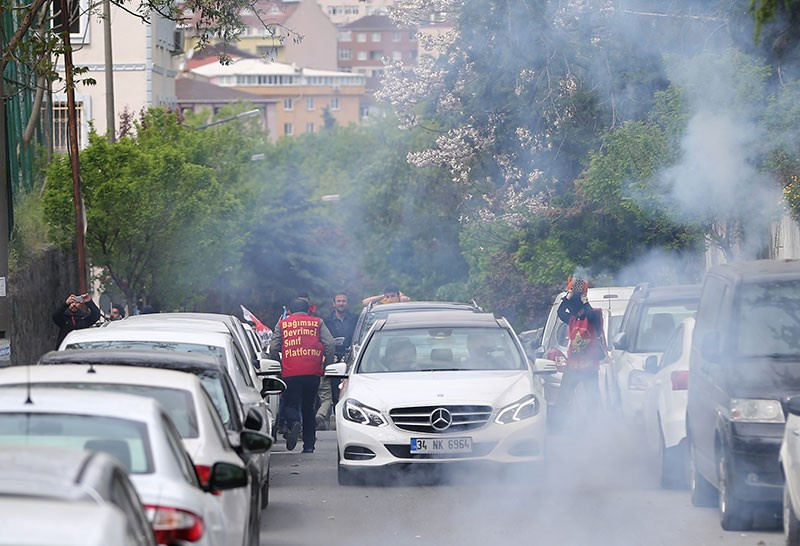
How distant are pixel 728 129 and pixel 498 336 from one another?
7345 millimetres

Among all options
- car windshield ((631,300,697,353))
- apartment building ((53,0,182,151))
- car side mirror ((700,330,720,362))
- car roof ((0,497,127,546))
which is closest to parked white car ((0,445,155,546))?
car roof ((0,497,127,546))

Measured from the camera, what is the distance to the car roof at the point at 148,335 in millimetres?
12094

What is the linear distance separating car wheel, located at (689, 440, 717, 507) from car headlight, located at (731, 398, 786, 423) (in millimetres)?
1792

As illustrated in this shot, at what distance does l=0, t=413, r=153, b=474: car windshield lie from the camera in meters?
6.61

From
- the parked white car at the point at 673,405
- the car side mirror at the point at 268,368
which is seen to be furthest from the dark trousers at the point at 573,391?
the car side mirror at the point at 268,368

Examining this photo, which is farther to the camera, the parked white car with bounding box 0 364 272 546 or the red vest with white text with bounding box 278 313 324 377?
the red vest with white text with bounding box 278 313 324 377

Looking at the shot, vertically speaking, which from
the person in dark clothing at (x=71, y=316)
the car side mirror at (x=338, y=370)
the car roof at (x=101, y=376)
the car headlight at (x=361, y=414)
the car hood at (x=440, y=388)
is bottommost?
the person in dark clothing at (x=71, y=316)

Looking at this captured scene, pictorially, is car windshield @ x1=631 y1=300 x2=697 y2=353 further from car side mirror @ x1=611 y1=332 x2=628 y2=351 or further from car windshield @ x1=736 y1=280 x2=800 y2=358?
car windshield @ x1=736 y1=280 x2=800 y2=358

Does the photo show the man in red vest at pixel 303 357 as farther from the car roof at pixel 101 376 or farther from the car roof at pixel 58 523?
the car roof at pixel 58 523

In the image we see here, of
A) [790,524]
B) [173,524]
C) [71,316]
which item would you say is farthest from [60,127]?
[173,524]

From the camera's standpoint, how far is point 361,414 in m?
13.7

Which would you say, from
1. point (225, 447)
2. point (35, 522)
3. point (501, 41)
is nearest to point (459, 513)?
point (225, 447)

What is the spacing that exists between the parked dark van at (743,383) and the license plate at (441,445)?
1887mm

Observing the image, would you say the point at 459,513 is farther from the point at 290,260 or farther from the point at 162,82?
the point at 290,260
